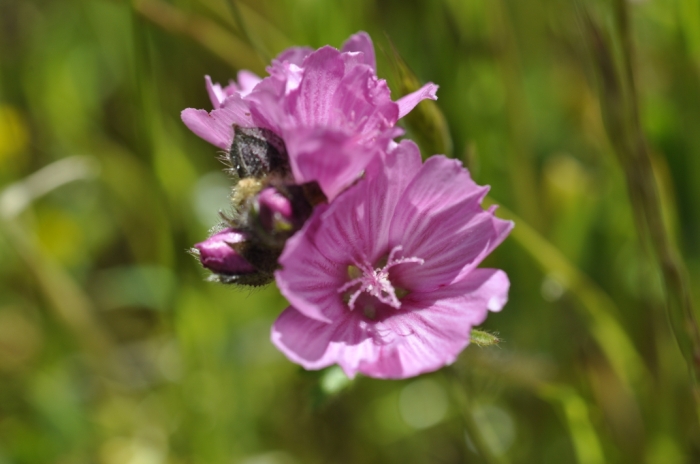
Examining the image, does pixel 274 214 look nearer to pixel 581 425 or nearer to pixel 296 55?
pixel 296 55

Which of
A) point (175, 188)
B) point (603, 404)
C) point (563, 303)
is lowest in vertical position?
point (603, 404)

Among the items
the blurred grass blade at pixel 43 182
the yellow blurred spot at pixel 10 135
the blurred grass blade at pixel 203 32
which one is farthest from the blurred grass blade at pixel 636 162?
the yellow blurred spot at pixel 10 135

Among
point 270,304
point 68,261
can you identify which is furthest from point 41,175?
point 270,304

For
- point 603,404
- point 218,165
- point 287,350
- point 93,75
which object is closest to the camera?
point 287,350

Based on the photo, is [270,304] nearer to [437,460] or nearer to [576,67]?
[437,460]

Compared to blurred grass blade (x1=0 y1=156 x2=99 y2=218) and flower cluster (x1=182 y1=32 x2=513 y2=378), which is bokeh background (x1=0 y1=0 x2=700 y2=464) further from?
flower cluster (x1=182 y1=32 x2=513 y2=378)

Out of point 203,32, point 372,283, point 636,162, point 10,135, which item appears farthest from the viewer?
point 10,135

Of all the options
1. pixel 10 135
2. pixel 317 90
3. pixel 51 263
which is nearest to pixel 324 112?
pixel 317 90
